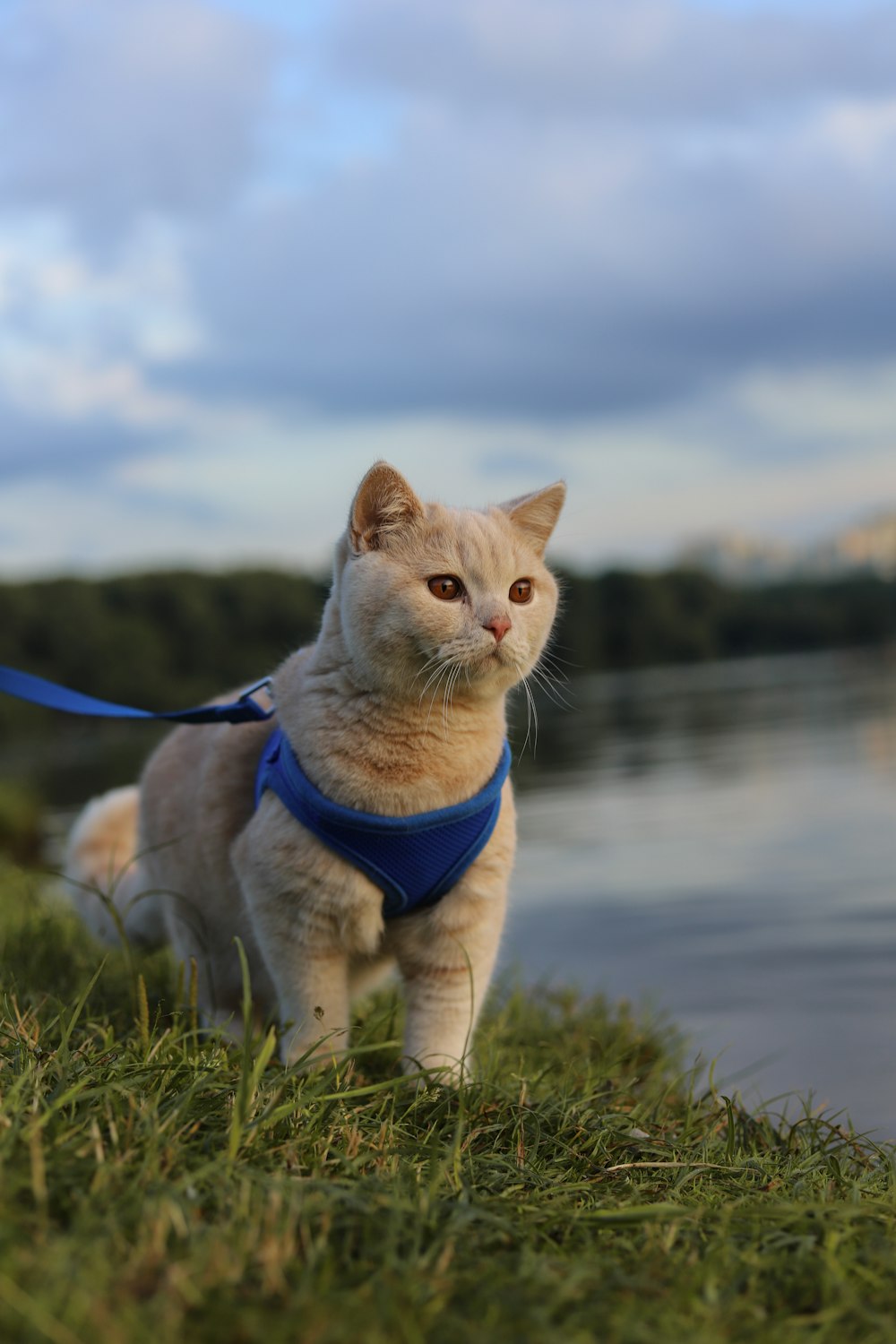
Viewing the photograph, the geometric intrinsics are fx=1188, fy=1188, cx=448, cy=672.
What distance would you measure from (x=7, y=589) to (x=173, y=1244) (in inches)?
2346

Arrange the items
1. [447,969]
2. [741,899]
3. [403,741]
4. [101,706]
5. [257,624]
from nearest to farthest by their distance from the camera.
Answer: [403,741] < [447,969] < [101,706] < [741,899] < [257,624]

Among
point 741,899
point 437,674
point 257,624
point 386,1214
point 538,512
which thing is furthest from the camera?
point 257,624

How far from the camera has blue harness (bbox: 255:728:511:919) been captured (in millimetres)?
2926

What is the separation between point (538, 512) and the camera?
328 centimetres

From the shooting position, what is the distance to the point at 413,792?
2.96 m

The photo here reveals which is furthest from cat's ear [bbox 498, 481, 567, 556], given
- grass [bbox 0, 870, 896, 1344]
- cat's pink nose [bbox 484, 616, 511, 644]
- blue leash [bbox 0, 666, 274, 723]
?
grass [bbox 0, 870, 896, 1344]

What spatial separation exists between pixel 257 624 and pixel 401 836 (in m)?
58.5

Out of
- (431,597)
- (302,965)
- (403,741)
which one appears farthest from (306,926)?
(431,597)

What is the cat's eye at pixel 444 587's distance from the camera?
295cm

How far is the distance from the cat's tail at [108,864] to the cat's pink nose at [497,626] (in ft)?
A: 6.30

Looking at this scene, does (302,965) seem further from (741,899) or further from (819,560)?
(819,560)

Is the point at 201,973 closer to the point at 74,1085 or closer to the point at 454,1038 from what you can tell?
the point at 454,1038

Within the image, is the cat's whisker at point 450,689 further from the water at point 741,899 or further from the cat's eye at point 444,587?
the water at point 741,899

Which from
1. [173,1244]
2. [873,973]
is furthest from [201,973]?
[873,973]
